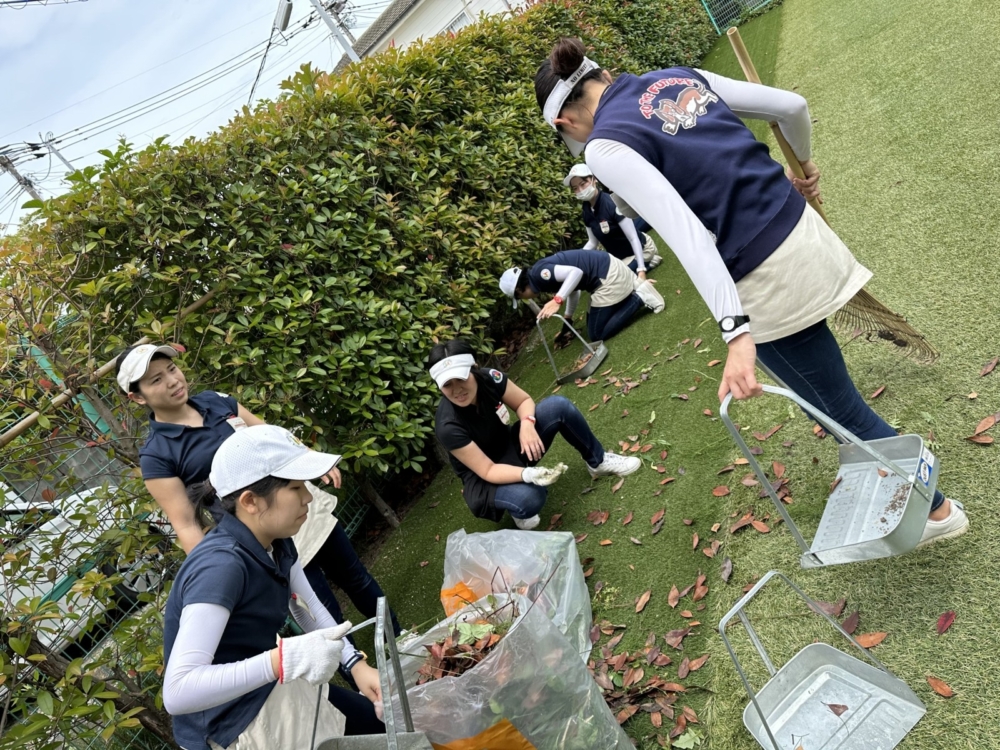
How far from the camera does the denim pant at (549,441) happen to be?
11.8 feet

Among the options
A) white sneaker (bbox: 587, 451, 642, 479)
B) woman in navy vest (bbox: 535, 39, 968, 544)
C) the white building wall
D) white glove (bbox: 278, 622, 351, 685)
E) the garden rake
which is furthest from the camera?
the white building wall

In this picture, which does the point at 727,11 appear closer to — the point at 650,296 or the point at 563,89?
the point at 650,296

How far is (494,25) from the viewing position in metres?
7.36

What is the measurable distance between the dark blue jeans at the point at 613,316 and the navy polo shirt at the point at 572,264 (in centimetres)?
21

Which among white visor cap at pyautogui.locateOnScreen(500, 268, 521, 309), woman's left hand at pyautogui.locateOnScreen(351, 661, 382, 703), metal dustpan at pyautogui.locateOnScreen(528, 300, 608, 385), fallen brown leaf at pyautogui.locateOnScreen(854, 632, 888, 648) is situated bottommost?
fallen brown leaf at pyautogui.locateOnScreen(854, 632, 888, 648)

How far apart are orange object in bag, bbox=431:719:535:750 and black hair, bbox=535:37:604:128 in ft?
6.22

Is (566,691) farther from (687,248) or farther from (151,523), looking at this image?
(151,523)

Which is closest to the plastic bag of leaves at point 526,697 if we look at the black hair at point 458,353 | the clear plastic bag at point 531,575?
the clear plastic bag at point 531,575

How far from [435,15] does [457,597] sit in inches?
921

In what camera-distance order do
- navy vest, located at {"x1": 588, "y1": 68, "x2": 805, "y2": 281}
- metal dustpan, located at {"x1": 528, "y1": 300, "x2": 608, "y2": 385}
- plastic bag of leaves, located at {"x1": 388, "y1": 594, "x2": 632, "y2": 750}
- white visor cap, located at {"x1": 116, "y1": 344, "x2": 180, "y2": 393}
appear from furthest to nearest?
metal dustpan, located at {"x1": 528, "y1": 300, "x2": 608, "y2": 385} → white visor cap, located at {"x1": 116, "y1": 344, "x2": 180, "y2": 393} → plastic bag of leaves, located at {"x1": 388, "y1": 594, "x2": 632, "y2": 750} → navy vest, located at {"x1": 588, "y1": 68, "x2": 805, "y2": 281}

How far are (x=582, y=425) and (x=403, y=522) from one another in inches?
77.2

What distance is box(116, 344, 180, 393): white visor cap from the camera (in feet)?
9.08

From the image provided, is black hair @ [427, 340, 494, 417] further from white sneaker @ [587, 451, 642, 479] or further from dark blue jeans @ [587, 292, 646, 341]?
dark blue jeans @ [587, 292, 646, 341]

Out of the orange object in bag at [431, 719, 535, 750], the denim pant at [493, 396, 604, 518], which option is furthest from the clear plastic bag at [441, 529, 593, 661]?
the orange object in bag at [431, 719, 535, 750]
